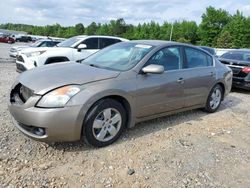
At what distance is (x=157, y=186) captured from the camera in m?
3.17

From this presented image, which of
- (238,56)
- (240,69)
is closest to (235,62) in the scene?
(240,69)

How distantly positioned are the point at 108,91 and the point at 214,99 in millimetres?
3178

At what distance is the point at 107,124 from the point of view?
13.1ft

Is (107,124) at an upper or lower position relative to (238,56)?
lower

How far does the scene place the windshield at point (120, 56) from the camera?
4.48 metres

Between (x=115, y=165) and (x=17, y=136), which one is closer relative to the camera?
(x=115, y=165)

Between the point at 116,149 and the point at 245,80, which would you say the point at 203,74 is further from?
the point at 245,80

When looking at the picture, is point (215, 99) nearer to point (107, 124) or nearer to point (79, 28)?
point (107, 124)

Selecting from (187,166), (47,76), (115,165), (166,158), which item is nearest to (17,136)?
(47,76)

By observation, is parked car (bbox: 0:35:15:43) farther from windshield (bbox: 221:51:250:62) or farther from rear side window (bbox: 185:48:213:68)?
rear side window (bbox: 185:48:213:68)

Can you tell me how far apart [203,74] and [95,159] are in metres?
3.00

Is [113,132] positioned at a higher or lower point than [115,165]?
higher

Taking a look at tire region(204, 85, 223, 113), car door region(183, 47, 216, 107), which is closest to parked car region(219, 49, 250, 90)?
tire region(204, 85, 223, 113)

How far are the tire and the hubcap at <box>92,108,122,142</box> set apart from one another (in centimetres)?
264
